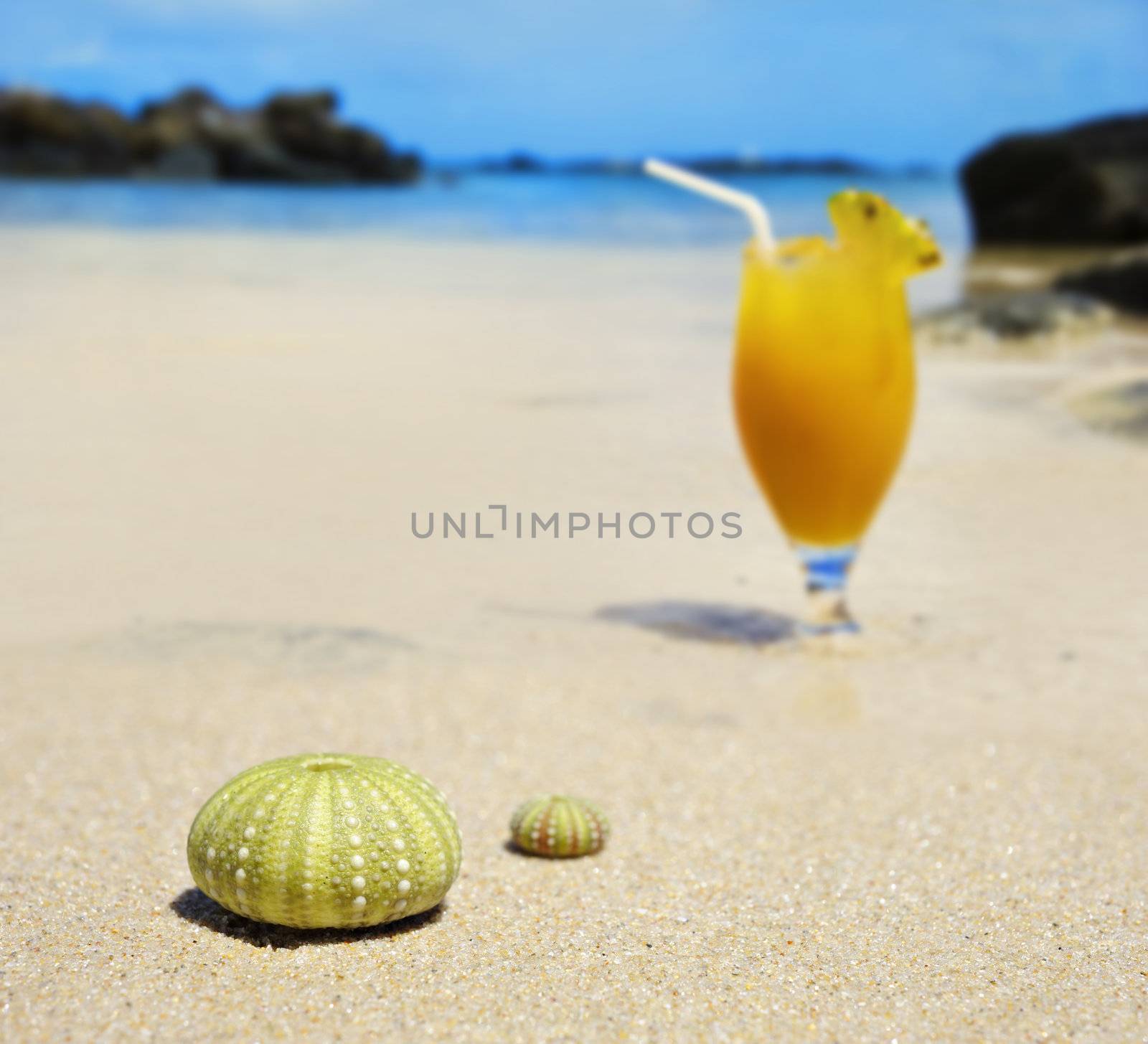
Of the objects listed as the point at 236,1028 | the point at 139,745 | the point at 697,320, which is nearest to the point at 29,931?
the point at 236,1028

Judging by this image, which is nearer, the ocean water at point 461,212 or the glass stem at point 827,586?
the glass stem at point 827,586

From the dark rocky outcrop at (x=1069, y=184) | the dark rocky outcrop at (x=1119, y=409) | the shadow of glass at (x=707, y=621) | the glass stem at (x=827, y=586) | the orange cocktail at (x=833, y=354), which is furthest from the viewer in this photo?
the dark rocky outcrop at (x=1069, y=184)

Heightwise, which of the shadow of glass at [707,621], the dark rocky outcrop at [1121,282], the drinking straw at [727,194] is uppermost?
the drinking straw at [727,194]

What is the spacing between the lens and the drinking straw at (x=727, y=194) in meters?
2.75

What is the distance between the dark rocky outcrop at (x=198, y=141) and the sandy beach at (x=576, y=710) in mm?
30026

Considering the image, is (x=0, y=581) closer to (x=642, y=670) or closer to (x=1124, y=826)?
(x=642, y=670)

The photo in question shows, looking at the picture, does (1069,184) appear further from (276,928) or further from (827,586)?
(276,928)

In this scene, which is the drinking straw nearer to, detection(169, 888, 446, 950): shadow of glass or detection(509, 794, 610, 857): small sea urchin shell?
detection(509, 794, 610, 857): small sea urchin shell

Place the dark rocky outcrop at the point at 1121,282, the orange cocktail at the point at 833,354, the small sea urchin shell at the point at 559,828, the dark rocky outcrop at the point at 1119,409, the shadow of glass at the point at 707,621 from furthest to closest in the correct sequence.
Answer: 1. the dark rocky outcrop at the point at 1121,282
2. the dark rocky outcrop at the point at 1119,409
3. the shadow of glass at the point at 707,621
4. the orange cocktail at the point at 833,354
5. the small sea urchin shell at the point at 559,828

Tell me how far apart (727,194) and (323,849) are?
1771mm

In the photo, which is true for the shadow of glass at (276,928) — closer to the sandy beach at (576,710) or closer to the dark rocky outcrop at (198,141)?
the sandy beach at (576,710)

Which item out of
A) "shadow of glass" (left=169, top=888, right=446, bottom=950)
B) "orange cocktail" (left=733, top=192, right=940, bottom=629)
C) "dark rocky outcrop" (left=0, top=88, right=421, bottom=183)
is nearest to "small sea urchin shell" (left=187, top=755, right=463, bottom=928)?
"shadow of glass" (left=169, top=888, right=446, bottom=950)

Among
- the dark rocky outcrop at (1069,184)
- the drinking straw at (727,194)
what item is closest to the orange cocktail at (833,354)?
the drinking straw at (727,194)

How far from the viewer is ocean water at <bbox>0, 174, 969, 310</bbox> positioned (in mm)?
16734
